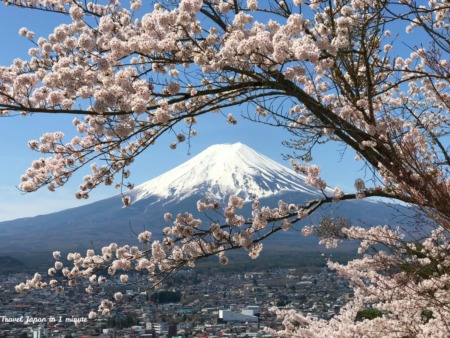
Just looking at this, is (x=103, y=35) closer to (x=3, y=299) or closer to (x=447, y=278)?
(x=447, y=278)

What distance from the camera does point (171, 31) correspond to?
18.5 ft

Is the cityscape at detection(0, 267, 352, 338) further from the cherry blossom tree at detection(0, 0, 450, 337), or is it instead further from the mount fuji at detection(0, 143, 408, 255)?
the mount fuji at detection(0, 143, 408, 255)

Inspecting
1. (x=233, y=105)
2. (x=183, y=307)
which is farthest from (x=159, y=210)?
(x=233, y=105)

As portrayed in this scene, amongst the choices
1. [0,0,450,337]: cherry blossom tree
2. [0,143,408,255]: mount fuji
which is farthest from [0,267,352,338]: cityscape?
[0,143,408,255]: mount fuji

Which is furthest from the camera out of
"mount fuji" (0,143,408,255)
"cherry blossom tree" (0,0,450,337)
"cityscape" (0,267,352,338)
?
"mount fuji" (0,143,408,255)

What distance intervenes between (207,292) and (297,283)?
984 centimetres

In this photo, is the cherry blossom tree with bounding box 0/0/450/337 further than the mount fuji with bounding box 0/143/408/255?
No

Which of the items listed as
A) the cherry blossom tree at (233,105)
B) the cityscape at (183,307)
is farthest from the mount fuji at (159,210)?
the cherry blossom tree at (233,105)

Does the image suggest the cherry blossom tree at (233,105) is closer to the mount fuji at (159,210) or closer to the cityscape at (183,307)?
the cityscape at (183,307)

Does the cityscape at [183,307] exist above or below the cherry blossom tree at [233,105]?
below

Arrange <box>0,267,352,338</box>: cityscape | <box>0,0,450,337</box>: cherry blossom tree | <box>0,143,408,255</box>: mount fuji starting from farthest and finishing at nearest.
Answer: <box>0,143,408,255</box>: mount fuji < <box>0,267,352,338</box>: cityscape < <box>0,0,450,337</box>: cherry blossom tree

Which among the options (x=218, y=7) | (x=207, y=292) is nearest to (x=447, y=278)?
(x=218, y=7)

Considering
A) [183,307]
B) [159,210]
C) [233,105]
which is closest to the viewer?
[233,105]

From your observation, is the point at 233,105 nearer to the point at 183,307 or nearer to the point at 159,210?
the point at 183,307
